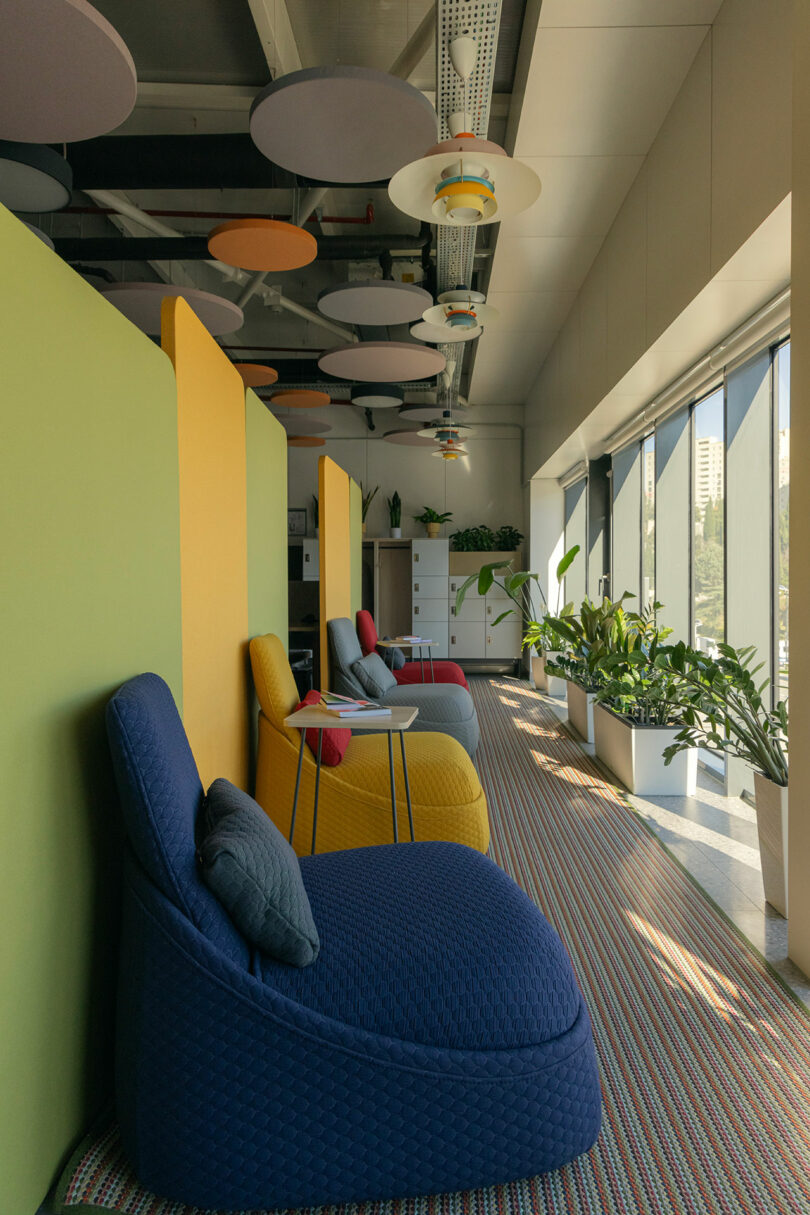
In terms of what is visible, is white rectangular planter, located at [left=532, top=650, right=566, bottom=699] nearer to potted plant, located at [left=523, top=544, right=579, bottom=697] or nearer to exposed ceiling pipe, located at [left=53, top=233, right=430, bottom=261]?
potted plant, located at [left=523, top=544, right=579, bottom=697]

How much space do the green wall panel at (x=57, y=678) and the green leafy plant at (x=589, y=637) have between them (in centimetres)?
397

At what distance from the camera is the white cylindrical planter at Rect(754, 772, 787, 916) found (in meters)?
2.79

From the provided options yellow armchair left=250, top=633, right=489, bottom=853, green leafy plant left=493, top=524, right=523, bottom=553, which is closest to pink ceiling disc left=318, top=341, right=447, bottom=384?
yellow armchair left=250, top=633, right=489, bottom=853

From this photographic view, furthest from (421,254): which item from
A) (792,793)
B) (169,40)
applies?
(792,793)

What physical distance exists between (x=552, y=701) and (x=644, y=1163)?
263 inches

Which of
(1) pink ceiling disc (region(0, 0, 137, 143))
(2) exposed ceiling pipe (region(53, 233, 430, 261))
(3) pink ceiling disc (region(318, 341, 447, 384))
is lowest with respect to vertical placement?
(3) pink ceiling disc (region(318, 341, 447, 384))

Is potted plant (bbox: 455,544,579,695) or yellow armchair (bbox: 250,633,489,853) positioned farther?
potted plant (bbox: 455,544,579,695)

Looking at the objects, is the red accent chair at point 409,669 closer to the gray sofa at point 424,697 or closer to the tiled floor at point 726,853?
the gray sofa at point 424,697

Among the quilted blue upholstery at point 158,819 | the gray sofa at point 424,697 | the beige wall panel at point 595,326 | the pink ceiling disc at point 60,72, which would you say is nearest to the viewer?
the quilted blue upholstery at point 158,819

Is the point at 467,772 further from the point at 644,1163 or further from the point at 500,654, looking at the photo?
the point at 500,654

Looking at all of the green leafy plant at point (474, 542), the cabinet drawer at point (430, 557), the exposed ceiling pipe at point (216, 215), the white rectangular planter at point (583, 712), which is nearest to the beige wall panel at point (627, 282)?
the exposed ceiling pipe at point (216, 215)

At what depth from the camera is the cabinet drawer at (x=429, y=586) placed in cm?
1017

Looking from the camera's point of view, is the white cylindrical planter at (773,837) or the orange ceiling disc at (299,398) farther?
the orange ceiling disc at (299,398)

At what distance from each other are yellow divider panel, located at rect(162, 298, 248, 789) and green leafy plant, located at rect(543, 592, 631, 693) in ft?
9.09
